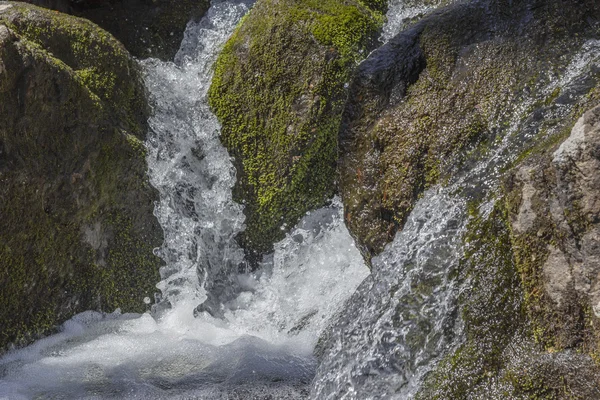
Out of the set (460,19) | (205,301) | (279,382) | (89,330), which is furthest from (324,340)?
(460,19)

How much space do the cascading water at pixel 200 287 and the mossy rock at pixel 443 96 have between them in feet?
2.35

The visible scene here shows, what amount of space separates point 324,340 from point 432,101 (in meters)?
1.39

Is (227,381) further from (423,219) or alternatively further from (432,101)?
(432,101)

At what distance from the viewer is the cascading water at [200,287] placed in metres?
3.65

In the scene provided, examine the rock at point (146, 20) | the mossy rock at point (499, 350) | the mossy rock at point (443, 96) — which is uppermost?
the rock at point (146, 20)

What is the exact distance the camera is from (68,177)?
4.10m

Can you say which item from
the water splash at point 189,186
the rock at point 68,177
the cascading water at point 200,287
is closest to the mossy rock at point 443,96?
the cascading water at point 200,287

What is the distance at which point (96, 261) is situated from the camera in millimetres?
4324

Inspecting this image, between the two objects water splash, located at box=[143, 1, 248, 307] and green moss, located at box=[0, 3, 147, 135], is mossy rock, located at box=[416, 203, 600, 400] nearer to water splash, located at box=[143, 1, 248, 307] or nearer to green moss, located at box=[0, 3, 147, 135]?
water splash, located at box=[143, 1, 248, 307]

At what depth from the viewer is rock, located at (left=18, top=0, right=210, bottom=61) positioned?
573cm

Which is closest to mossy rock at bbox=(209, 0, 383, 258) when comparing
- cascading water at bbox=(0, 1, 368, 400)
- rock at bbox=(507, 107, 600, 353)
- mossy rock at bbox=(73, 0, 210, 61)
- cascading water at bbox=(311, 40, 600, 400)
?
cascading water at bbox=(0, 1, 368, 400)

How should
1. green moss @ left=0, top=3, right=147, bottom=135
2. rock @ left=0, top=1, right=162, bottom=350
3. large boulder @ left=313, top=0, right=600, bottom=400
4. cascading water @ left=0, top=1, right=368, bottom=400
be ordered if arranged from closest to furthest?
large boulder @ left=313, top=0, right=600, bottom=400 → cascading water @ left=0, top=1, right=368, bottom=400 → rock @ left=0, top=1, right=162, bottom=350 → green moss @ left=0, top=3, right=147, bottom=135

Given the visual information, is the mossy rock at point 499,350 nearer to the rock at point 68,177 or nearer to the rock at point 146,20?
the rock at point 68,177

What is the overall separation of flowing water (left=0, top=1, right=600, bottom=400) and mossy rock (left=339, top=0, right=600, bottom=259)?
114 mm
